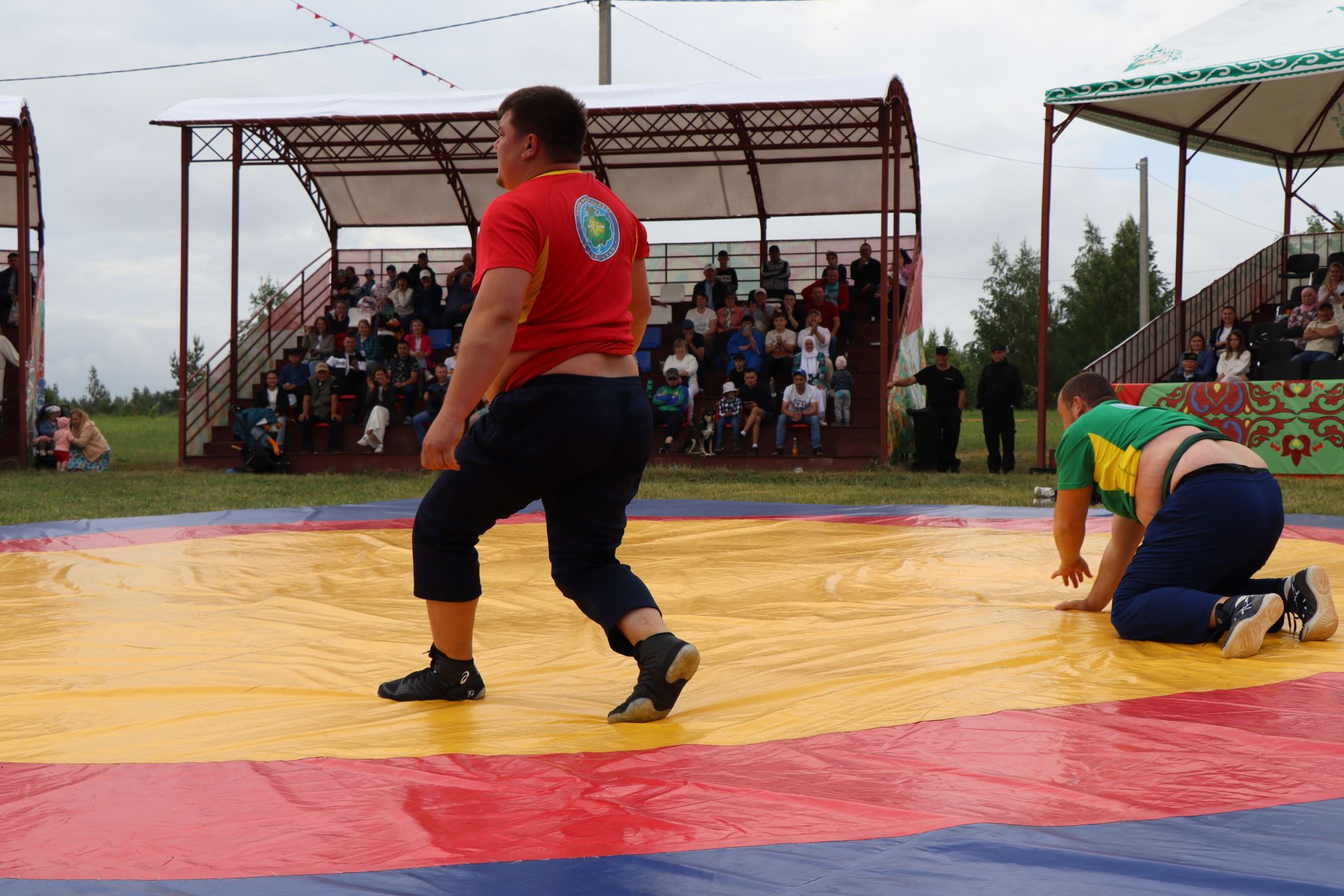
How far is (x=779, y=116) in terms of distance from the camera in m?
15.4

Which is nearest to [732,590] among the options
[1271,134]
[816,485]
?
[816,485]

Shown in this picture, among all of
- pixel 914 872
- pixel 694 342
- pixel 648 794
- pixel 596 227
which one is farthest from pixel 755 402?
pixel 914 872

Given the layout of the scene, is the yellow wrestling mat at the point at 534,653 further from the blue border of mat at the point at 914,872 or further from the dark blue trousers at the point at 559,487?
the blue border of mat at the point at 914,872

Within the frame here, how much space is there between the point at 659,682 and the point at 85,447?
43.3 feet

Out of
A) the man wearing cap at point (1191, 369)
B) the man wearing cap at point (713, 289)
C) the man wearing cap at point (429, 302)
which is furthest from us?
the man wearing cap at point (429, 302)

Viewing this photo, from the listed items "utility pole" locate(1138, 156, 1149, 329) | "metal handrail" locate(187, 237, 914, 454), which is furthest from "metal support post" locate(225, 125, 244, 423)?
"utility pole" locate(1138, 156, 1149, 329)

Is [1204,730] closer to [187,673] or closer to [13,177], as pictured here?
[187,673]

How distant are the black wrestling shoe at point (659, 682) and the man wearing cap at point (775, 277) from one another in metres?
13.4

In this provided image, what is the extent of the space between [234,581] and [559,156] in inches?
103

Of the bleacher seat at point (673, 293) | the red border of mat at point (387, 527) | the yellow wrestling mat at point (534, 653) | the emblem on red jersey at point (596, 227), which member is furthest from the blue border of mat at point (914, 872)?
the bleacher seat at point (673, 293)

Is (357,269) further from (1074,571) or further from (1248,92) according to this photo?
(1074,571)

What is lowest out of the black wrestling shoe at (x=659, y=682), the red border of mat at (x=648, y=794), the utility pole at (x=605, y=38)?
the red border of mat at (x=648, y=794)

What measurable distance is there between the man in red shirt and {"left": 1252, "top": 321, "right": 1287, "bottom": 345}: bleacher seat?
461 inches

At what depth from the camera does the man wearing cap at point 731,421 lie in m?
13.1
